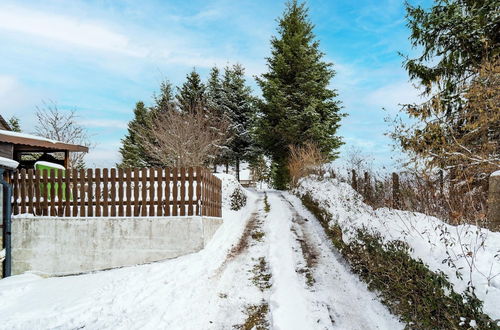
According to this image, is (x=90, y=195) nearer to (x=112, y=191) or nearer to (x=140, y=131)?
(x=112, y=191)

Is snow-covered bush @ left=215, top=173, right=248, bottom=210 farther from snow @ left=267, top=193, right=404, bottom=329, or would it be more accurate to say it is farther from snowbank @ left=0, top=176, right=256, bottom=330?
snow @ left=267, top=193, right=404, bottom=329

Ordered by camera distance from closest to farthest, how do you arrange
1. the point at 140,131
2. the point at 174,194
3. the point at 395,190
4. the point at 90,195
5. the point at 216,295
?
1. the point at 216,295
2. the point at 174,194
3. the point at 395,190
4. the point at 90,195
5. the point at 140,131

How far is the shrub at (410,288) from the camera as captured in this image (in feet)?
8.43

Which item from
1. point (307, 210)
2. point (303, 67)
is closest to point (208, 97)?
point (303, 67)

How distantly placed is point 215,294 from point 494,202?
430cm

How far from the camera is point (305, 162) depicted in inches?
773

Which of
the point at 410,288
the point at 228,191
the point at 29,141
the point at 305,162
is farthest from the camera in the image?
the point at 305,162

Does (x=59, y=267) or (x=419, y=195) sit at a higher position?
(x=419, y=195)

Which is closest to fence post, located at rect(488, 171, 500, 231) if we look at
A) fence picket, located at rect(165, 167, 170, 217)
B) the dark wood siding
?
fence picket, located at rect(165, 167, 170, 217)

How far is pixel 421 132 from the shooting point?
285 inches

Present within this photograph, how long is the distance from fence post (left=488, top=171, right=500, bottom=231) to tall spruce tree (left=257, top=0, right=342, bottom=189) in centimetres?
1886

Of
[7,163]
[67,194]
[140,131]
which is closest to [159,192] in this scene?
[67,194]

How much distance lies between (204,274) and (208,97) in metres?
27.0

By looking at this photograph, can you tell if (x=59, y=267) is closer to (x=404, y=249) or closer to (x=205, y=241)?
(x=205, y=241)
